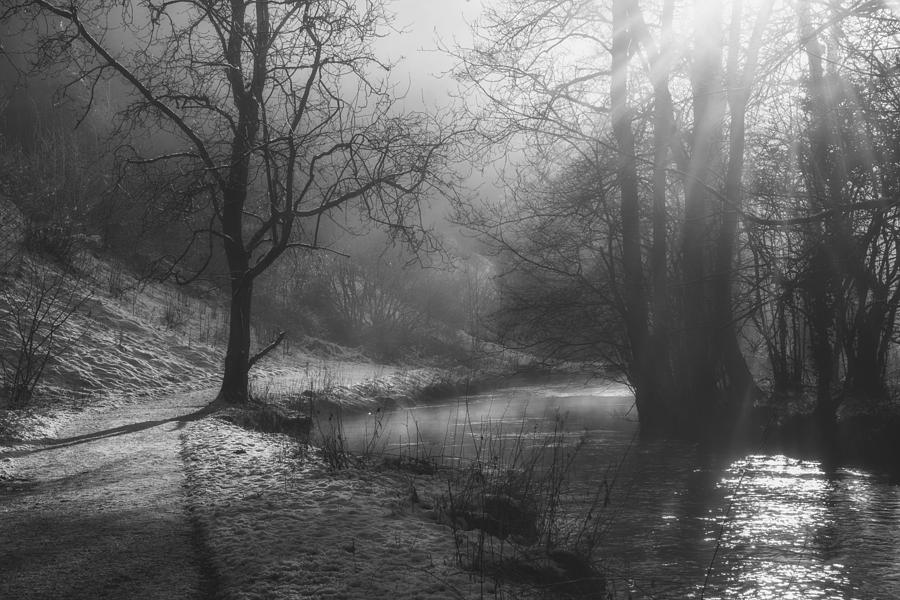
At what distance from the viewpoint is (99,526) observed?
171 inches

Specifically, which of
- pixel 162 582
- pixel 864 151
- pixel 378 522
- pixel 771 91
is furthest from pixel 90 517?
pixel 864 151

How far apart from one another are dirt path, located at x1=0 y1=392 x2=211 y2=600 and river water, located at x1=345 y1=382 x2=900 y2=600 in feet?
7.88

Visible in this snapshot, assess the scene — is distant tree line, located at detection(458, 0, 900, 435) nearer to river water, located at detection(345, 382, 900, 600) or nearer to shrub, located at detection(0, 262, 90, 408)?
river water, located at detection(345, 382, 900, 600)

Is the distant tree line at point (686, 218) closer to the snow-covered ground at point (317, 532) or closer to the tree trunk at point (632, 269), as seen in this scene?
the tree trunk at point (632, 269)

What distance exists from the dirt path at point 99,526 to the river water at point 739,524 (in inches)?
94.6

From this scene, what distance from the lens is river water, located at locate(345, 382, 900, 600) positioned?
4570 mm

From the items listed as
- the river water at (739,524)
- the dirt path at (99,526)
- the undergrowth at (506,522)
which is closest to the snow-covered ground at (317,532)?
the undergrowth at (506,522)

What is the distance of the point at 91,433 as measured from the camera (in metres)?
8.76

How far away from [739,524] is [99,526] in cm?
495

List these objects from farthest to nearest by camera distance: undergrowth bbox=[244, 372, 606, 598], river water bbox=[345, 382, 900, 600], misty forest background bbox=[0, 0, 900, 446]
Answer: misty forest background bbox=[0, 0, 900, 446], river water bbox=[345, 382, 900, 600], undergrowth bbox=[244, 372, 606, 598]

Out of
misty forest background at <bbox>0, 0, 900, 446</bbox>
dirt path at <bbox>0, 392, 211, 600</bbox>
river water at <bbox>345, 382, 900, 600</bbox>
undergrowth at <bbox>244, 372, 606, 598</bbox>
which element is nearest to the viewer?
dirt path at <bbox>0, 392, 211, 600</bbox>

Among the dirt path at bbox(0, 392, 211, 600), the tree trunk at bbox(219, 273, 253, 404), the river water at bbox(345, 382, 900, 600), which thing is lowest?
the river water at bbox(345, 382, 900, 600)

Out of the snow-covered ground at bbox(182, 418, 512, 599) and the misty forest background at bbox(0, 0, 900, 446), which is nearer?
the snow-covered ground at bbox(182, 418, 512, 599)

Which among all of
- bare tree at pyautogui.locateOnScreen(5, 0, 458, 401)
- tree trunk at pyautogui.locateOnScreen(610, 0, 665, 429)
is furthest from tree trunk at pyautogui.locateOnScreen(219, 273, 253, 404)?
tree trunk at pyautogui.locateOnScreen(610, 0, 665, 429)
